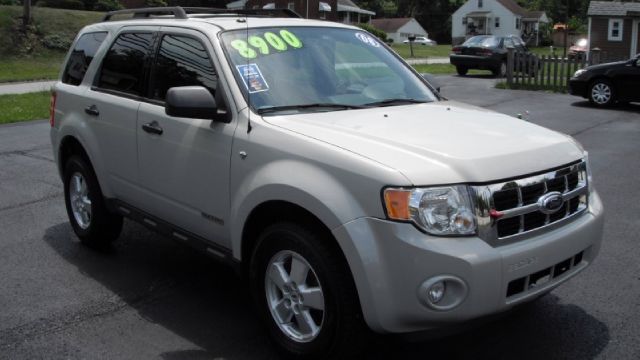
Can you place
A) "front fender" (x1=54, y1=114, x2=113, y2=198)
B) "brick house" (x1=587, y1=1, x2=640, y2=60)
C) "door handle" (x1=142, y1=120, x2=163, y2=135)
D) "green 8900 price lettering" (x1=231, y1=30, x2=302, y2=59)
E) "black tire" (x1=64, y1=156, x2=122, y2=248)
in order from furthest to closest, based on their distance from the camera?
"brick house" (x1=587, y1=1, x2=640, y2=60) → "black tire" (x1=64, y1=156, x2=122, y2=248) → "front fender" (x1=54, y1=114, x2=113, y2=198) → "door handle" (x1=142, y1=120, x2=163, y2=135) → "green 8900 price lettering" (x1=231, y1=30, x2=302, y2=59)

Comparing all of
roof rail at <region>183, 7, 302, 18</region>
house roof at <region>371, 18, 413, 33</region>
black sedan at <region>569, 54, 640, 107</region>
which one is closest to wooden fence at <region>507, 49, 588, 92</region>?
black sedan at <region>569, 54, 640, 107</region>

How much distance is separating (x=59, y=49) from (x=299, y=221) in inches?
1017

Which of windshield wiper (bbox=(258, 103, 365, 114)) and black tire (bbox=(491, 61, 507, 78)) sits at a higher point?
windshield wiper (bbox=(258, 103, 365, 114))

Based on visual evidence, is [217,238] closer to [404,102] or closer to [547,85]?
[404,102]

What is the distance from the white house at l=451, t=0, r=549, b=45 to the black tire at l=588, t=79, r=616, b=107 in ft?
243

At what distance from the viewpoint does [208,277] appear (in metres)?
5.30

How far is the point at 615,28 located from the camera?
41656 millimetres

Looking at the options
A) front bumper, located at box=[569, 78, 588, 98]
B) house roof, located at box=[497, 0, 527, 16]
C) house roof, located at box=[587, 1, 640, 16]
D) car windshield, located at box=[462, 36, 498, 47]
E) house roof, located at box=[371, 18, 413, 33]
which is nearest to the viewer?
front bumper, located at box=[569, 78, 588, 98]

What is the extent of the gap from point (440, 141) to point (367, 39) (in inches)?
74.1

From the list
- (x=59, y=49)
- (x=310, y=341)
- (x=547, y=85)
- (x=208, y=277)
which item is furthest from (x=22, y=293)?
(x=59, y=49)

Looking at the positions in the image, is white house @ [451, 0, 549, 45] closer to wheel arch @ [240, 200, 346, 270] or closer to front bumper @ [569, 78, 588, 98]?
front bumper @ [569, 78, 588, 98]

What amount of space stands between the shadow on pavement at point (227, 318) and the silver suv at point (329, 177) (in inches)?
16.3

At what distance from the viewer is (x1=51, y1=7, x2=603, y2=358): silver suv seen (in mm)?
3232

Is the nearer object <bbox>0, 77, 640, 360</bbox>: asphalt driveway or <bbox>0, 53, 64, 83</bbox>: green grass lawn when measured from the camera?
<bbox>0, 77, 640, 360</bbox>: asphalt driveway
